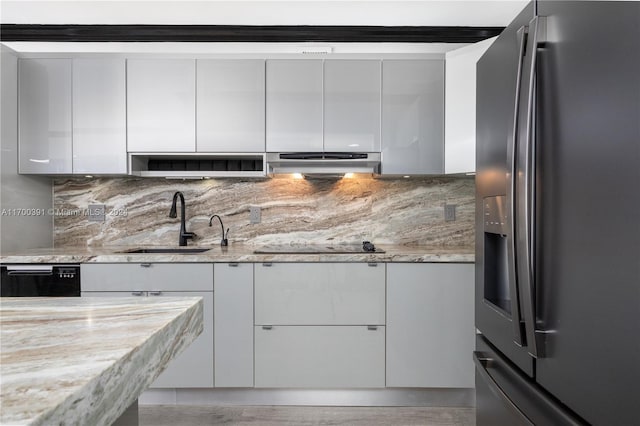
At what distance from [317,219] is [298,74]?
3.42ft

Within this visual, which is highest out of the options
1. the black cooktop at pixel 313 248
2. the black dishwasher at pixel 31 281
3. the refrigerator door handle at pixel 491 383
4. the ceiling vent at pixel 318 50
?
the ceiling vent at pixel 318 50

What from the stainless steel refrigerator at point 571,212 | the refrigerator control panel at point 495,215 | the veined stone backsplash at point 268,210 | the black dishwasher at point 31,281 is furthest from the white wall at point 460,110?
the black dishwasher at point 31,281

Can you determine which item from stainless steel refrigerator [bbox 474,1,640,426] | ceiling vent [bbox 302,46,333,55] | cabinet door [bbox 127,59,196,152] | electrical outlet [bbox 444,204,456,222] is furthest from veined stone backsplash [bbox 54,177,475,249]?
stainless steel refrigerator [bbox 474,1,640,426]

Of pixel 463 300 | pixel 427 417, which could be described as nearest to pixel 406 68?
pixel 463 300

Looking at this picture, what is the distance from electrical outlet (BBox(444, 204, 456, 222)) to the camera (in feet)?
9.32

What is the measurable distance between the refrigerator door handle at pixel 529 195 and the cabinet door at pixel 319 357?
4.71 ft

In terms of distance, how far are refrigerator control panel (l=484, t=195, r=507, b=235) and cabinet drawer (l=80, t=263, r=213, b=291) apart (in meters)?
1.61

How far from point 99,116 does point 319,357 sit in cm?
213

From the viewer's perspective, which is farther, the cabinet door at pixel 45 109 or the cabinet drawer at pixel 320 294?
the cabinet door at pixel 45 109

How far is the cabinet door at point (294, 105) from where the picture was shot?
2506mm

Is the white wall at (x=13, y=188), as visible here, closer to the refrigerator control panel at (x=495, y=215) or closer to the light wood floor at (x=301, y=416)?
the light wood floor at (x=301, y=416)

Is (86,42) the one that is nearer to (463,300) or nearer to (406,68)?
(406,68)

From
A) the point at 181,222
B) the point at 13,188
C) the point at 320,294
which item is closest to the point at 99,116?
the point at 13,188

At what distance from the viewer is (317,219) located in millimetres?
2867
